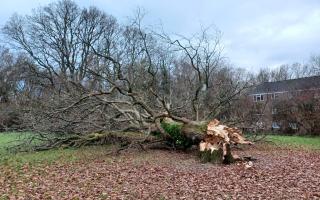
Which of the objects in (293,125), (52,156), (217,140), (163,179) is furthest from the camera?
(293,125)

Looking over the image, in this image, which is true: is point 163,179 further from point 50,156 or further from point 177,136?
point 50,156

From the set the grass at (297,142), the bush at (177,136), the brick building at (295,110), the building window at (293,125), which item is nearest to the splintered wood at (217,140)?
the bush at (177,136)

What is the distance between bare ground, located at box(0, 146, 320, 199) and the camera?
7.60 metres

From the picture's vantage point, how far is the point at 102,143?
612 inches

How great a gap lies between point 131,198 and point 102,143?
839 centimetres

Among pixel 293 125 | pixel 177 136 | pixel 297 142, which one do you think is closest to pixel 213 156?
pixel 177 136

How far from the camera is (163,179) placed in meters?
9.11

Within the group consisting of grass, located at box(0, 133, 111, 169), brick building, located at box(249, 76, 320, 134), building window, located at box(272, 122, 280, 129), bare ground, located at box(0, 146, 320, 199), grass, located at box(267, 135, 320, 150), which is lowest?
bare ground, located at box(0, 146, 320, 199)

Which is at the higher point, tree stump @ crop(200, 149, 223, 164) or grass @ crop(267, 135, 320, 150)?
grass @ crop(267, 135, 320, 150)

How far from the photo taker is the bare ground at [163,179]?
24.9 ft

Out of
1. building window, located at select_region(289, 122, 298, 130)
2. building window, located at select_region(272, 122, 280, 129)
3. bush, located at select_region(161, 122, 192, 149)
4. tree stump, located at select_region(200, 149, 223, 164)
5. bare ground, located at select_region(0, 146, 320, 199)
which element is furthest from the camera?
building window, located at select_region(272, 122, 280, 129)

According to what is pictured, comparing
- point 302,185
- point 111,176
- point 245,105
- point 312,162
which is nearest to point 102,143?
point 111,176

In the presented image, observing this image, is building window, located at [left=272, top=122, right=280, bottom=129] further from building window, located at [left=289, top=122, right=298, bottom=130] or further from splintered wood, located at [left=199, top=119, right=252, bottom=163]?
splintered wood, located at [left=199, top=119, right=252, bottom=163]

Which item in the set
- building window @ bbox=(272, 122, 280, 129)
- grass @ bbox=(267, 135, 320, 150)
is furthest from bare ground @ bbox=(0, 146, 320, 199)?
building window @ bbox=(272, 122, 280, 129)
